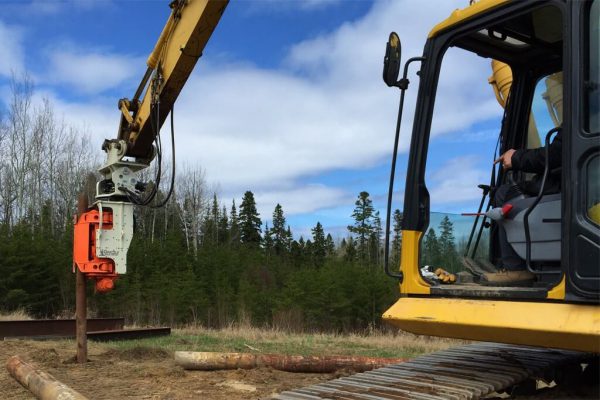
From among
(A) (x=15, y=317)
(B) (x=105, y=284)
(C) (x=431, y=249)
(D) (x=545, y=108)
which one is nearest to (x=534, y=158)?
(D) (x=545, y=108)

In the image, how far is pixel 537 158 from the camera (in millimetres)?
3441

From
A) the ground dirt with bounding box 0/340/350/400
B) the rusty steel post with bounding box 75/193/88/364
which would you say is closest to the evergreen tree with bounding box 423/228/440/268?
the ground dirt with bounding box 0/340/350/400

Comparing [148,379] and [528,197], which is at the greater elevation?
[528,197]

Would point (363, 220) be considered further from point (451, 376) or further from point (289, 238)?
point (451, 376)

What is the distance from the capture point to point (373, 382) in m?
3.47

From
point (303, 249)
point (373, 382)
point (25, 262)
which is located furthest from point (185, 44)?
point (303, 249)

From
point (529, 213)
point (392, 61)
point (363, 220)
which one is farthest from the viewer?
point (363, 220)

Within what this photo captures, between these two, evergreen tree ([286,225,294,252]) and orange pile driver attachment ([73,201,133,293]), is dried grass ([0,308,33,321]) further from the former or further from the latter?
evergreen tree ([286,225,294,252])

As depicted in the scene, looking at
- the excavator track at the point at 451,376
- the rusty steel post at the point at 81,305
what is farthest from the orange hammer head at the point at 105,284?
the excavator track at the point at 451,376

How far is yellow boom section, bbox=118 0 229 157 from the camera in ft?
22.5

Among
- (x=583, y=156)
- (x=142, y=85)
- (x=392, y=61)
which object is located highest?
(x=142, y=85)

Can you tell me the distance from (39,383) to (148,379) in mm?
1221

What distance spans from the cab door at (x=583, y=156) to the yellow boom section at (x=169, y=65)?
4461 mm

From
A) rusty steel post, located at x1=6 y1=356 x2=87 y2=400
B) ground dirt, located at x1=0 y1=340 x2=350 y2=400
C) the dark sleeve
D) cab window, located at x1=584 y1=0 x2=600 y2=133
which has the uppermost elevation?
cab window, located at x1=584 y1=0 x2=600 y2=133
